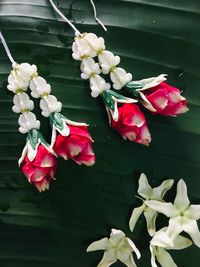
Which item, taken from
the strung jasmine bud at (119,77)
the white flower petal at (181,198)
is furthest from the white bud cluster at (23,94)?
the white flower petal at (181,198)

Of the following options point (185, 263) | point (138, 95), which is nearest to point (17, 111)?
point (138, 95)

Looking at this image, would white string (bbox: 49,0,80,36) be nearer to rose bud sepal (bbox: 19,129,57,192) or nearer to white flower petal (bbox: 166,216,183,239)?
rose bud sepal (bbox: 19,129,57,192)

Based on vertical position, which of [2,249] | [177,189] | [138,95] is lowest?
[2,249]

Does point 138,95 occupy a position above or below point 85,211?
above

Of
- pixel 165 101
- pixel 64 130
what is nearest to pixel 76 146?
pixel 64 130

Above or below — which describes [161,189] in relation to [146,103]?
below

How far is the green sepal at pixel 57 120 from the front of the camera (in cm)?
88

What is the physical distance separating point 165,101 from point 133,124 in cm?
5

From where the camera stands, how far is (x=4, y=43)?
916 mm

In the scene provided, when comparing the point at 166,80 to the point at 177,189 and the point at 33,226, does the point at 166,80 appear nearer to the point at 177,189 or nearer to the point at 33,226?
the point at 177,189

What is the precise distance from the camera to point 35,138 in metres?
0.89

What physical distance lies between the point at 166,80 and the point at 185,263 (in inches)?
10.3

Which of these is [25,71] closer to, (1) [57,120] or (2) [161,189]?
(1) [57,120]

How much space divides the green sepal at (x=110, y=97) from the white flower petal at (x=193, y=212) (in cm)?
17
